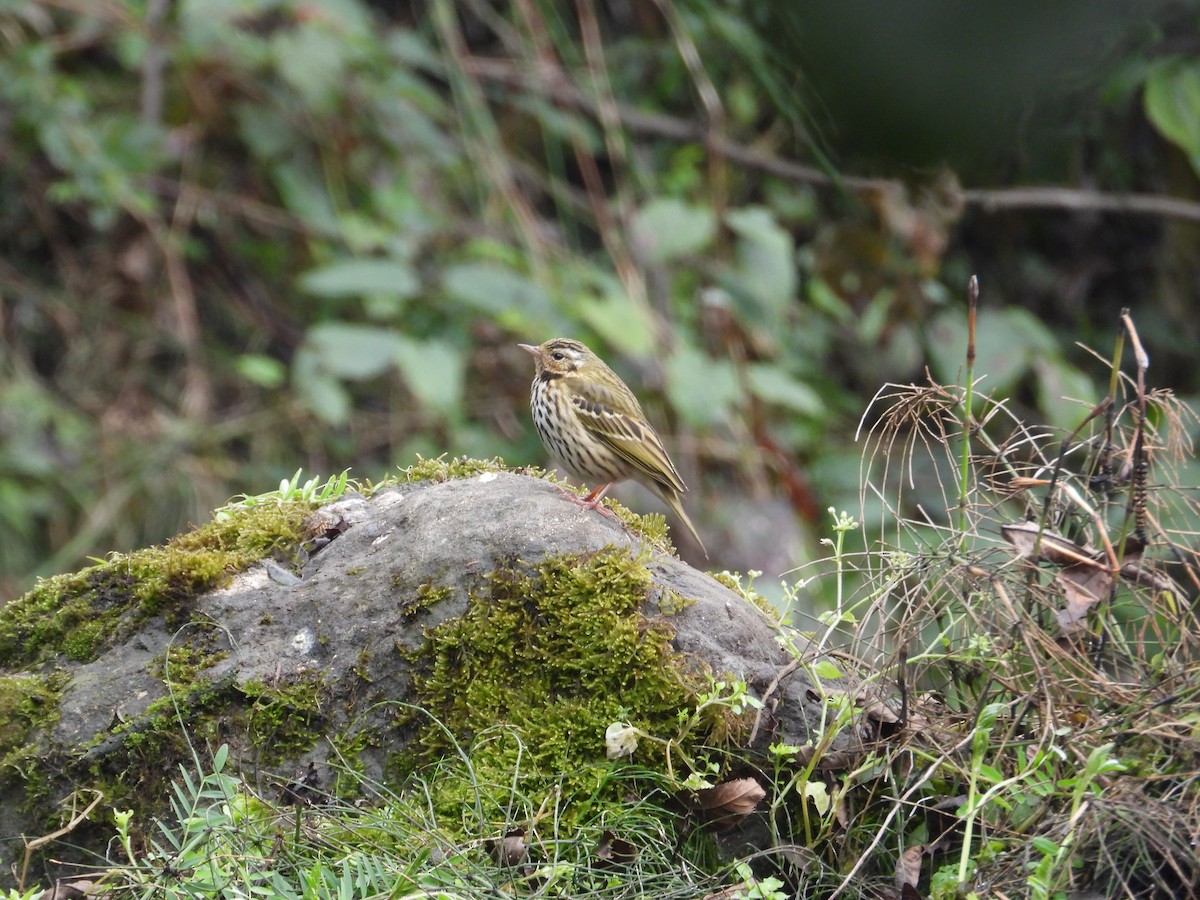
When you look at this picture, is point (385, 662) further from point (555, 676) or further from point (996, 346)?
point (996, 346)

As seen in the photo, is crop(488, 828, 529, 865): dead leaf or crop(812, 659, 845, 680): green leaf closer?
crop(488, 828, 529, 865): dead leaf

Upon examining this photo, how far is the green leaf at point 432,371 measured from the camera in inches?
270

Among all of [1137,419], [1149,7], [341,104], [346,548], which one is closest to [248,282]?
[341,104]

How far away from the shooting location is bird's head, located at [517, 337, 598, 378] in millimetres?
4953

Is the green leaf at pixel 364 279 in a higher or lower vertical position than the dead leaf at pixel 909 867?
→ lower

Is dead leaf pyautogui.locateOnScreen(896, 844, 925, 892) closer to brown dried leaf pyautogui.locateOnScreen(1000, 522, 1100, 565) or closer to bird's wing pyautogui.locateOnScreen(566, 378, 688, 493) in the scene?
brown dried leaf pyautogui.locateOnScreen(1000, 522, 1100, 565)

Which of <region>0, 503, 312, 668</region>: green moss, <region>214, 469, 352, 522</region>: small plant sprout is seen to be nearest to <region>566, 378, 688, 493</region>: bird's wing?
<region>214, 469, 352, 522</region>: small plant sprout

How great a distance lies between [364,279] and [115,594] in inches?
169

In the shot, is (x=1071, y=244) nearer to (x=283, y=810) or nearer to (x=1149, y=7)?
(x=283, y=810)

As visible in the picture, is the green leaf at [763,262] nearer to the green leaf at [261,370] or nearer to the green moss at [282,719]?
the green leaf at [261,370]

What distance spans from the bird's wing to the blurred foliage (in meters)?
2.23

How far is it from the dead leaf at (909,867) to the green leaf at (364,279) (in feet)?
17.3

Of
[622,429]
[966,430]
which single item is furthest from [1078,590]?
[622,429]

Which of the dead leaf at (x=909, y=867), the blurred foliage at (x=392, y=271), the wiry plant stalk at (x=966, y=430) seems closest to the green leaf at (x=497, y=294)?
the blurred foliage at (x=392, y=271)
